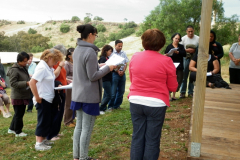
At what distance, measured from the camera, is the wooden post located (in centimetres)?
264

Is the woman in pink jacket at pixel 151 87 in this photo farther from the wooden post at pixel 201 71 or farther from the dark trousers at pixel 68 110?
the dark trousers at pixel 68 110

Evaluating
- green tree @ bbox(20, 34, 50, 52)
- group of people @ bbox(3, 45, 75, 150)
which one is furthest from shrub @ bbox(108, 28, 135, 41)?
group of people @ bbox(3, 45, 75, 150)

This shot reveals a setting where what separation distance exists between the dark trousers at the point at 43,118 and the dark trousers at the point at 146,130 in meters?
1.77

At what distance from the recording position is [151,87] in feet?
9.28

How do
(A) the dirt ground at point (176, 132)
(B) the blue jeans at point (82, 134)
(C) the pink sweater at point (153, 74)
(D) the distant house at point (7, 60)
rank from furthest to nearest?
(D) the distant house at point (7, 60) < (A) the dirt ground at point (176, 132) < (B) the blue jeans at point (82, 134) < (C) the pink sweater at point (153, 74)

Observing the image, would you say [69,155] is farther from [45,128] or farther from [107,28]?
[107,28]

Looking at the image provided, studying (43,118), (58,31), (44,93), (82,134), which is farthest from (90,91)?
(58,31)

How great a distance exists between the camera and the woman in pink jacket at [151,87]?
2.80 m

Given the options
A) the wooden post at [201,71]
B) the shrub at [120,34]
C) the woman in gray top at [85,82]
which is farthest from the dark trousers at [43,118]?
the shrub at [120,34]

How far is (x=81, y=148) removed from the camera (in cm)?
342

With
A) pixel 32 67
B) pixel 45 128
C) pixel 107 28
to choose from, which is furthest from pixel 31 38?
pixel 45 128

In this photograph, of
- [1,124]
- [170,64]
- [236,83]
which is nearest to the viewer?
[170,64]

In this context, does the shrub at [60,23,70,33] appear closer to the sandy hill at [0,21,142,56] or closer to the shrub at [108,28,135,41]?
the sandy hill at [0,21,142,56]

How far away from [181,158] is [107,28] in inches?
3492
